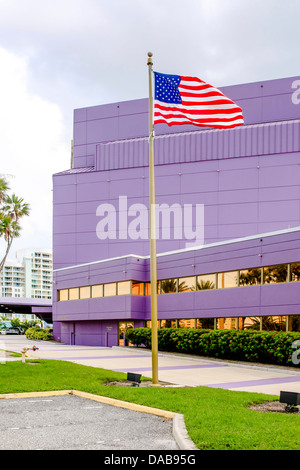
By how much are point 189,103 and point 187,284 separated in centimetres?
2072

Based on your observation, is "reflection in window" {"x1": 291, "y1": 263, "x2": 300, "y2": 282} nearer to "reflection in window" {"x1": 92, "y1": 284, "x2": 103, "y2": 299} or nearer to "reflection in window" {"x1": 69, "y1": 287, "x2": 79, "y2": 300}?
"reflection in window" {"x1": 92, "y1": 284, "x2": 103, "y2": 299}

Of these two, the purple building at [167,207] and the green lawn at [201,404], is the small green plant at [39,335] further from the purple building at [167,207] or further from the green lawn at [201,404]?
the green lawn at [201,404]

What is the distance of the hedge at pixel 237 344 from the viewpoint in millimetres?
22953

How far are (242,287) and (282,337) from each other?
24.8ft

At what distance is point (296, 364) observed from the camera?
22375 millimetres

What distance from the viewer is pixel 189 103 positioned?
16.1 m

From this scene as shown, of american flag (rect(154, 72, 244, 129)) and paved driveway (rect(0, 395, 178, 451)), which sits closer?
paved driveway (rect(0, 395, 178, 451))

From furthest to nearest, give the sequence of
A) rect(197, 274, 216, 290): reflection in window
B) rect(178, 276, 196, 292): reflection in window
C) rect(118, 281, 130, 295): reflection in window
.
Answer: rect(118, 281, 130, 295): reflection in window
rect(178, 276, 196, 292): reflection in window
rect(197, 274, 216, 290): reflection in window

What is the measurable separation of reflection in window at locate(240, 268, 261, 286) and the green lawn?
524 inches

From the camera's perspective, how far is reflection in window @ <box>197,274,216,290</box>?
109ft

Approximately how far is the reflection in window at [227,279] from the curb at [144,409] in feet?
61.2

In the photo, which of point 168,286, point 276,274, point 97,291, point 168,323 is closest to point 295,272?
point 276,274

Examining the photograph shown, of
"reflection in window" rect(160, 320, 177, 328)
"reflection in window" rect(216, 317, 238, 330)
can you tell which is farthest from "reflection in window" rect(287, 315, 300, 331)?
"reflection in window" rect(160, 320, 177, 328)

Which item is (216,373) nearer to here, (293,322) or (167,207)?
(293,322)
